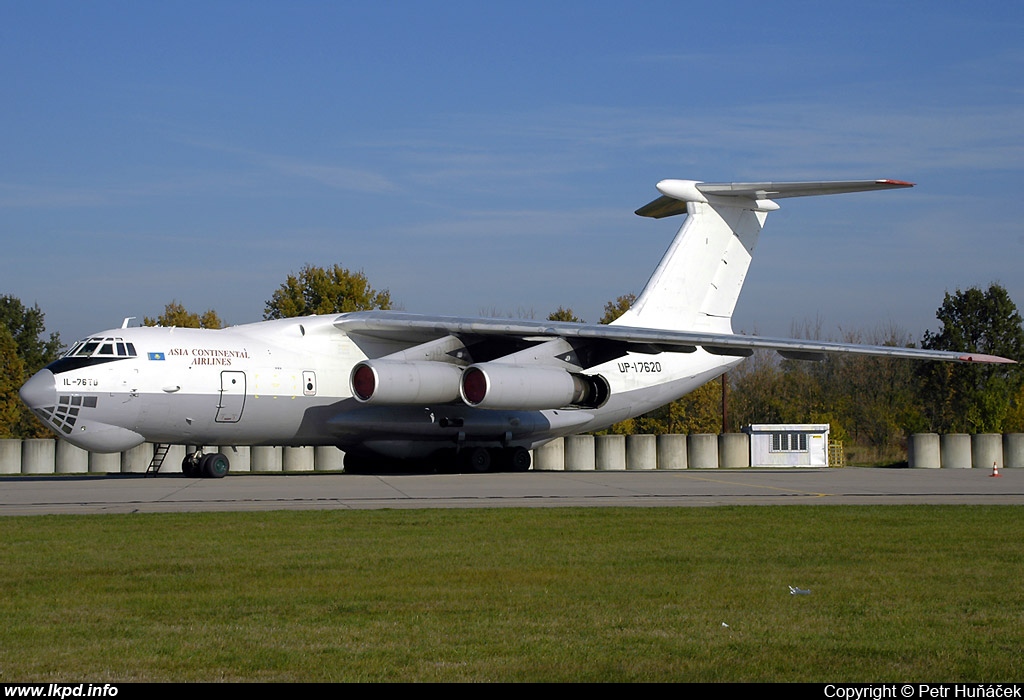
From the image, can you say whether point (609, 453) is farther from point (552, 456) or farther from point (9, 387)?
point (9, 387)

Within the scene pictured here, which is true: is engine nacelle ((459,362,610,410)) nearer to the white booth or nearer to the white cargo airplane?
→ the white cargo airplane

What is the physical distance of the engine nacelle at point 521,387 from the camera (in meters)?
20.7

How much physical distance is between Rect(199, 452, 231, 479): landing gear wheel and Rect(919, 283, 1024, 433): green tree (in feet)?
134

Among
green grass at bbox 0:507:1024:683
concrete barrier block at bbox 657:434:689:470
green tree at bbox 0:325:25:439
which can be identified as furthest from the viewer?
green tree at bbox 0:325:25:439

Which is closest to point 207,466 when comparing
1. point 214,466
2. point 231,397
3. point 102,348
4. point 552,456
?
point 214,466

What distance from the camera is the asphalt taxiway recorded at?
14.0m

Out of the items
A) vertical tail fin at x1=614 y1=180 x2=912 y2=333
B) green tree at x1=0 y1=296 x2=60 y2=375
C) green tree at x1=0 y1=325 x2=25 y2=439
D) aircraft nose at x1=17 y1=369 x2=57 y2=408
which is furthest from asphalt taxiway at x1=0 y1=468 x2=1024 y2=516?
green tree at x1=0 y1=296 x2=60 y2=375

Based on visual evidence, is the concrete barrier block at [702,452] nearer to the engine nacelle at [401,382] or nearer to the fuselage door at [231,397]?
the engine nacelle at [401,382]

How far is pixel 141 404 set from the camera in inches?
756

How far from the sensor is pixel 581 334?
2145 cm

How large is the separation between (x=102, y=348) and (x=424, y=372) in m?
5.54

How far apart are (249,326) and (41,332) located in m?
54.5

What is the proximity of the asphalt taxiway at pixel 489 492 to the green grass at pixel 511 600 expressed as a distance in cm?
220

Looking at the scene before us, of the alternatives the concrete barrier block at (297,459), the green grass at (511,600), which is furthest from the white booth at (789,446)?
the green grass at (511,600)
